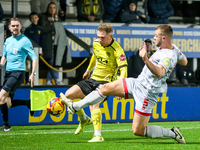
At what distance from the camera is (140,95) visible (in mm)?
5223

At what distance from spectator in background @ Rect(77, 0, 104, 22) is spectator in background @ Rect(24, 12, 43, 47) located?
147 centimetres

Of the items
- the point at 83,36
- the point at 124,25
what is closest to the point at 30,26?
the point at 83,36

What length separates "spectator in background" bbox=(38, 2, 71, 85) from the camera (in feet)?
32.0

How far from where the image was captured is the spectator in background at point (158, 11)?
455 inches

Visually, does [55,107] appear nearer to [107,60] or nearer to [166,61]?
[107,60]

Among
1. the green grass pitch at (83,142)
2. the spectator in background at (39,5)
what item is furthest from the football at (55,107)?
the spectator in background at (39,5)

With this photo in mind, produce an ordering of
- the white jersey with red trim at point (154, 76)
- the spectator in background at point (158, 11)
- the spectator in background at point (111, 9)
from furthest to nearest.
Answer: the spectator in background at point (158, 11) < the spectator in background at point (111, 9) < the white jersey with red trim at point (154, 76)

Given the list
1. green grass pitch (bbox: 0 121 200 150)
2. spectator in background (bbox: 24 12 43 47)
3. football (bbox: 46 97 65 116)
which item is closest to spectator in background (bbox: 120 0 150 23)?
spectator in background (bbox: 24 12 43 47)

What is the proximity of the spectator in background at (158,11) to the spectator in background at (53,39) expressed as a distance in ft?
10.1

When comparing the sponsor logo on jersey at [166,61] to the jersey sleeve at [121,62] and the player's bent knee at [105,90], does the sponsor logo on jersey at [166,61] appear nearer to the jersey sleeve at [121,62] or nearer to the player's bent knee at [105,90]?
the player's bent knee at [105,90]

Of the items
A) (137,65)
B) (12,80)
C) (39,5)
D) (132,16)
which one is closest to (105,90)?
(12,80)

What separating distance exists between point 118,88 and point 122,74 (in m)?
0.90

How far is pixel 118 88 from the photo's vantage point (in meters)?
5.20

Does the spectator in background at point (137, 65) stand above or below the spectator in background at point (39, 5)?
below
